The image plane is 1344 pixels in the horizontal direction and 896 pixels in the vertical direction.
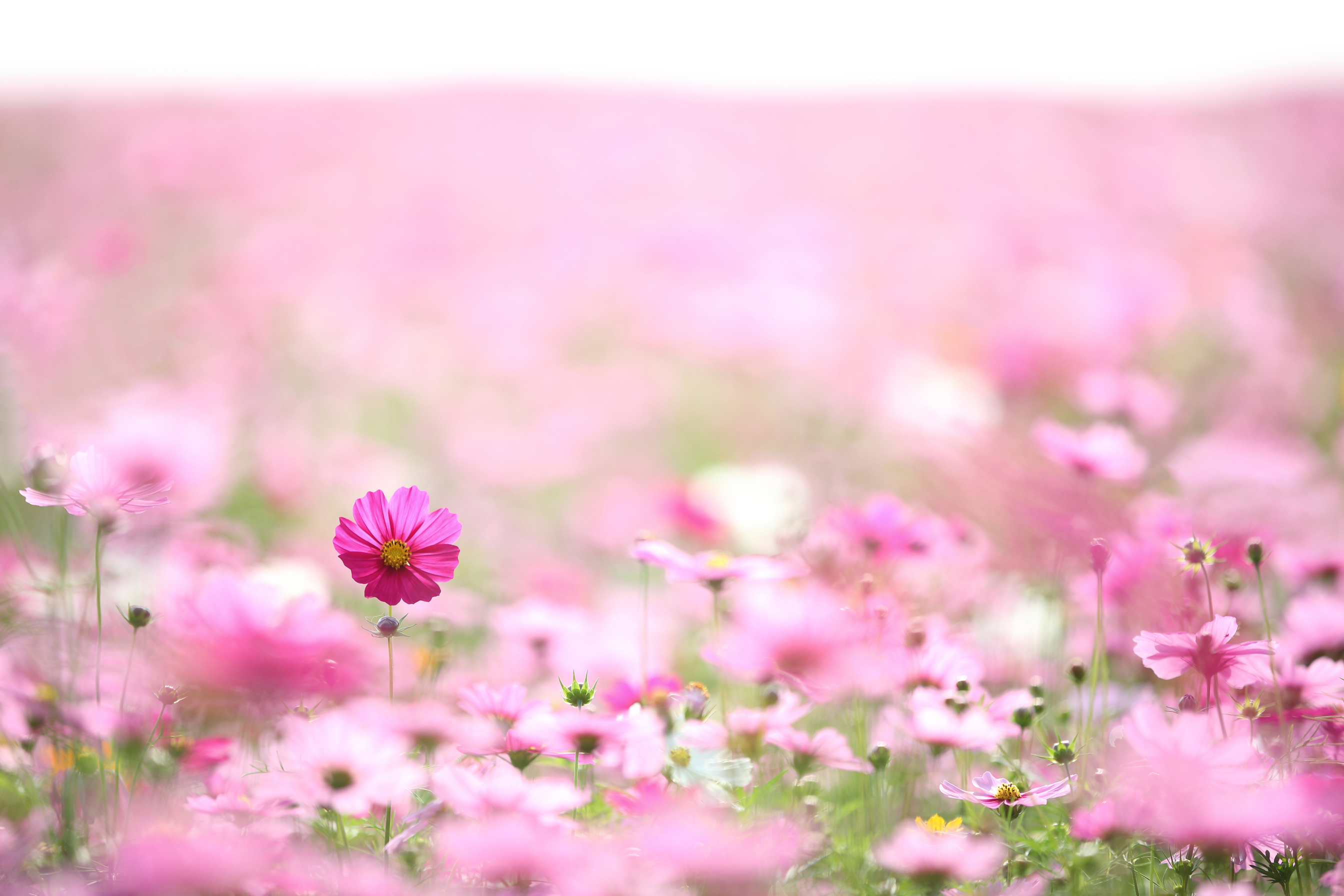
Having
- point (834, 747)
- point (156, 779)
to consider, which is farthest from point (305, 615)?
point (834, 747)

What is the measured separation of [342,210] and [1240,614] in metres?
3.22

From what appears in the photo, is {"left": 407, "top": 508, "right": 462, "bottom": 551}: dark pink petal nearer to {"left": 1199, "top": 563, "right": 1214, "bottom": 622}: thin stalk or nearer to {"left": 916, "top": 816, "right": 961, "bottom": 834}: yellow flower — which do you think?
{"left": 916, "top": 816, "right": 961, "bottom": 834}: yellow flower

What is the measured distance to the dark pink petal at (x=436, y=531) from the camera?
0.52m

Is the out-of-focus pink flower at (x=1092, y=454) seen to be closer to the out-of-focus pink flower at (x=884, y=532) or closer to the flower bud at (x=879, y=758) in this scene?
the out-of-focus pink flower at (x=884, y=532)

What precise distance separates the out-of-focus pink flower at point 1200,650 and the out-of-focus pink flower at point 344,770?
0.43 m

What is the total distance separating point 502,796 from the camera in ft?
1.56

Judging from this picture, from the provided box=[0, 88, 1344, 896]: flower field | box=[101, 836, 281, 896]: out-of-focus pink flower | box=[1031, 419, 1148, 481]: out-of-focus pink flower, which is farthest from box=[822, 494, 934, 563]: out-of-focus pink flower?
box=[101, 836, 281, 896]: out-of-focus pink flower

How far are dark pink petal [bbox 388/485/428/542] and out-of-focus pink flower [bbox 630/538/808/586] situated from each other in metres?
0.14

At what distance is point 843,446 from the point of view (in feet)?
5.56

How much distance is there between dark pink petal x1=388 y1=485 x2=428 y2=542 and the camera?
0.53 m

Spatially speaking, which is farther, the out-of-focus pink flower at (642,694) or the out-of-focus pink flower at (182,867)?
the out-of-focus pink flower at (642,694)

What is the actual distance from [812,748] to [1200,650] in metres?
0.24

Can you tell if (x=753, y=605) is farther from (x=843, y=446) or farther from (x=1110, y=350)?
(x=1110, y=350)

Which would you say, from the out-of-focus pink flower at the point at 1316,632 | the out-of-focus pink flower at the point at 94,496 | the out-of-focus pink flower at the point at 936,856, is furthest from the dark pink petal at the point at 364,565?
the out-of-focus pink flower at the point at 1316,632
